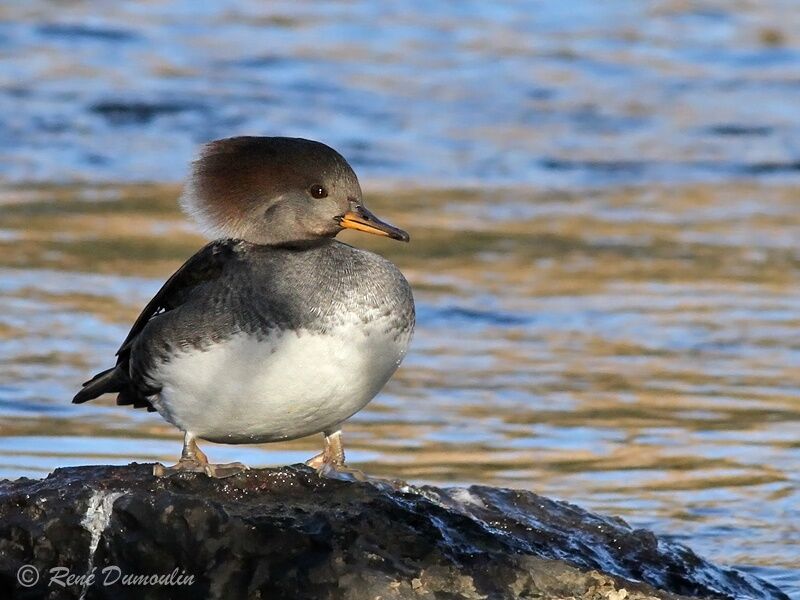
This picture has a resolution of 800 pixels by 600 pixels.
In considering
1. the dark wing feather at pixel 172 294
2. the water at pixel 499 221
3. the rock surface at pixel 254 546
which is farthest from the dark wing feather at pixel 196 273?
the water at pixel 499 221

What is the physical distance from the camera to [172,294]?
4.99m

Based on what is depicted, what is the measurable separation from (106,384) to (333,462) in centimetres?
81

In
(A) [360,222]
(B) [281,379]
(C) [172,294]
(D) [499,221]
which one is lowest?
(D) [499,221]

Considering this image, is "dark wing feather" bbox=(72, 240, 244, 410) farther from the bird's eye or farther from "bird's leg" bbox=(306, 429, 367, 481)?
"bird's leg" bbox=(306, 429, 367, 481)

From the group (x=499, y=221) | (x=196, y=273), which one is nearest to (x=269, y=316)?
(x=196, y=273)

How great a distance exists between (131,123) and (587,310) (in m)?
5.46

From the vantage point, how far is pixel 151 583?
4.28 metres

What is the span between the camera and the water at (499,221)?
679cm

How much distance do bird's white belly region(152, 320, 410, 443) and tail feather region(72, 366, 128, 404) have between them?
1.30ft

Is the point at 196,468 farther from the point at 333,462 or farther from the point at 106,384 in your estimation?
the point at 106,384

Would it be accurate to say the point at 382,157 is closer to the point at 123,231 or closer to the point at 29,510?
the point at 123,231

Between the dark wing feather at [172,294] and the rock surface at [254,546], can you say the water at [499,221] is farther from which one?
the rock surface at [254,546]

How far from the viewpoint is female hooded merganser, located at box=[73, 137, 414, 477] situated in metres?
4.60

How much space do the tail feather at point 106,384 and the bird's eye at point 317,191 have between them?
2.70ft
